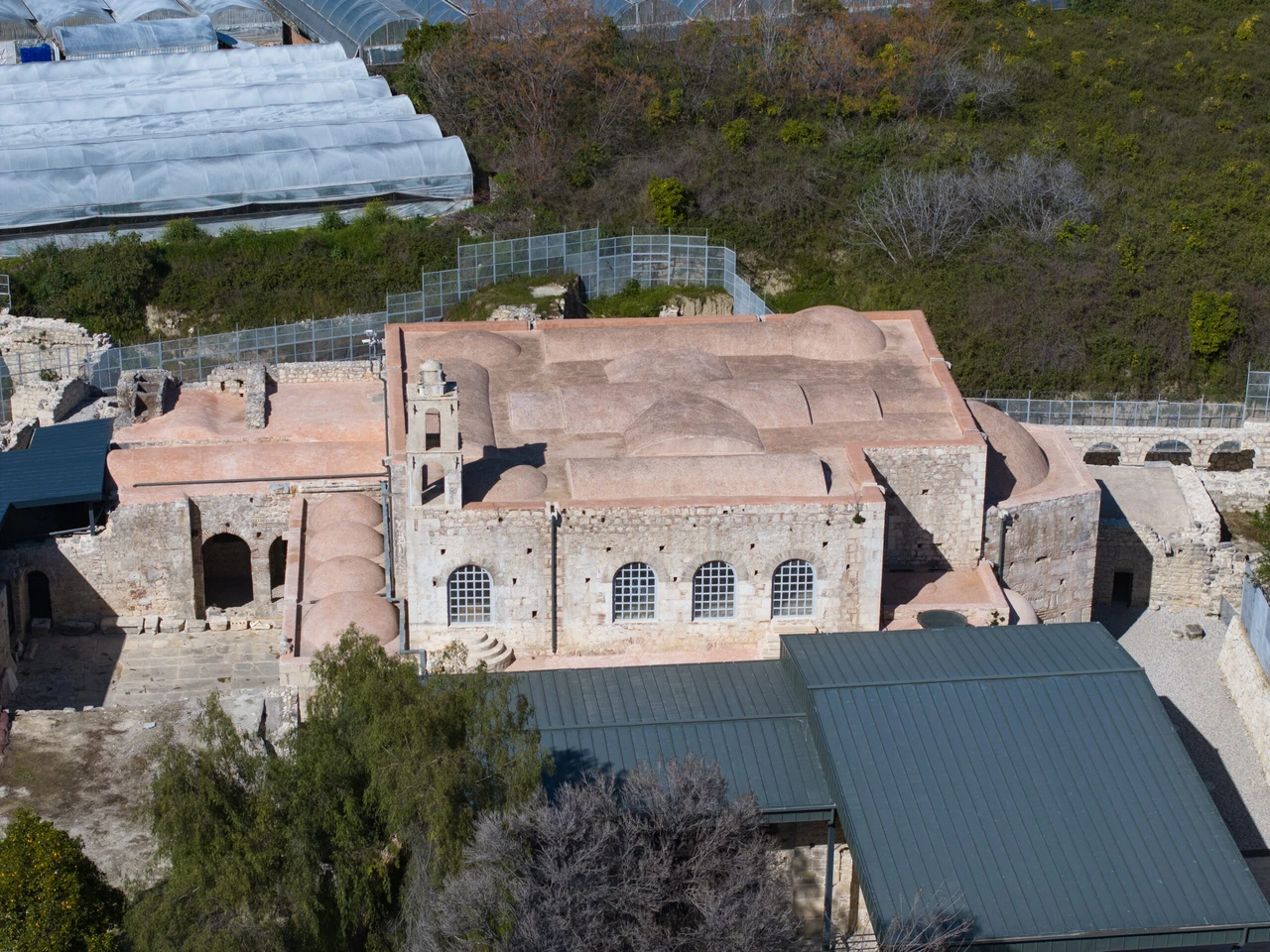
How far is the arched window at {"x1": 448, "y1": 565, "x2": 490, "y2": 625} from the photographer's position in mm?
32031

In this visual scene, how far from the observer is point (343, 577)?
34.8m

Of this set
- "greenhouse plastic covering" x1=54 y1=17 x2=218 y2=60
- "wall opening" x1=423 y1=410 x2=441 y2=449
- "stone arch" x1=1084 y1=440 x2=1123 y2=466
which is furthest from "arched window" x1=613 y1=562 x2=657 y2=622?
"greenhouse plastic covering" x1=54 y1=17 x2=218 y2=60

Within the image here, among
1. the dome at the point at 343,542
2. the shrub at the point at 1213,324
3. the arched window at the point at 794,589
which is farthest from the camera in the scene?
the shrub at the point at 1213,324

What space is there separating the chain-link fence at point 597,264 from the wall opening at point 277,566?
1557cm

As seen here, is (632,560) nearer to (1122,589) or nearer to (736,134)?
(1122,589)

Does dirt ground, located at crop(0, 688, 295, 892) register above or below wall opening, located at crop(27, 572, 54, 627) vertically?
below

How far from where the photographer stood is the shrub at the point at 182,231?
2170 inches

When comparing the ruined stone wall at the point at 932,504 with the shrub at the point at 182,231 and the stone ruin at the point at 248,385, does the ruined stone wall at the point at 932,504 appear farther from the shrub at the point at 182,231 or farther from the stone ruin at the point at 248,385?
the shrub at the point at 182,231

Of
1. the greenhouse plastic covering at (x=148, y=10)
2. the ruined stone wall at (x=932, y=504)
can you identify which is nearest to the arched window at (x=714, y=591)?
the ruined stone wall at (x=932, y=504)

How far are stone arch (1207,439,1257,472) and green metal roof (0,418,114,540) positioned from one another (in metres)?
30.5

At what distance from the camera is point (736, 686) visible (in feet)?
96.2

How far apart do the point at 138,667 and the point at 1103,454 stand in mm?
27122

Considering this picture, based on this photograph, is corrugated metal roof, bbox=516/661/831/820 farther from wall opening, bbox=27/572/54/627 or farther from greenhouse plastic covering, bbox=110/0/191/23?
greenhouse plastic covering, bbox=110/0/191/23

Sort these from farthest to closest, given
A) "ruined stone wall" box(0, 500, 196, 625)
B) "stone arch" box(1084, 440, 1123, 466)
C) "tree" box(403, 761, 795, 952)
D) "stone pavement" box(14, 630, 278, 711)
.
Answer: "stone arch" box(1084, 440, 1123, 466) → "ruined stone wall" box(0, 500, 196, 625) → "stone pavement" box(14, 630, 278, 711) → "tree" box(403, 761, 795, 952)
